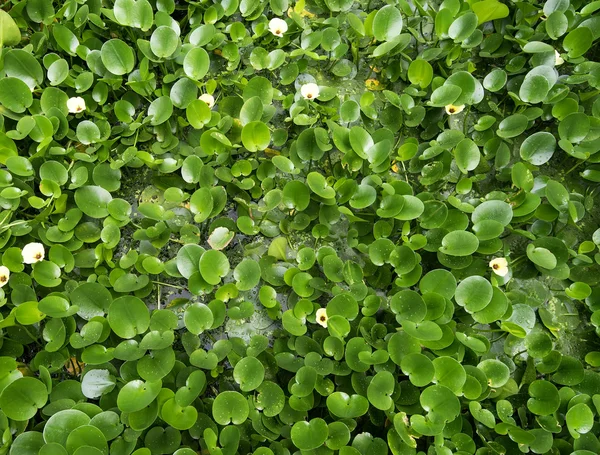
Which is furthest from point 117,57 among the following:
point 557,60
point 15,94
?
point 557,60

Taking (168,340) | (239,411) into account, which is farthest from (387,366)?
(168,340)

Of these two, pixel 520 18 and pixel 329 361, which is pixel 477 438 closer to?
pixel 329 361

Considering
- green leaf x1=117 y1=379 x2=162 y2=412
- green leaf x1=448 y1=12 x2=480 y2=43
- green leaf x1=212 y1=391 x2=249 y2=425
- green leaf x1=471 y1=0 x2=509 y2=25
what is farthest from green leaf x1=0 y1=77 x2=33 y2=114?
green leaf x1=471 y1=0 x2=509 y2=25

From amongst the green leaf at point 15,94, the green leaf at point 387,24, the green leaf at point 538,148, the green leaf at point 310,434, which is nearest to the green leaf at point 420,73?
the green leaf at point 387,24

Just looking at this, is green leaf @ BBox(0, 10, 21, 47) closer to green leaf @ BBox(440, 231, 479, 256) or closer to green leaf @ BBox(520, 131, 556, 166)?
green leaf @ BBox(440, 231, 479, 256)

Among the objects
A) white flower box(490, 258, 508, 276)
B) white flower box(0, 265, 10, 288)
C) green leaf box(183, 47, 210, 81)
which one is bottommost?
white flower box(490, 258, 508, 276)

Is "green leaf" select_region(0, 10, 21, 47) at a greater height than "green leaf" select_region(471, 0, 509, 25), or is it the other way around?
"green leaf" select_region(0, 10, 21, 47)

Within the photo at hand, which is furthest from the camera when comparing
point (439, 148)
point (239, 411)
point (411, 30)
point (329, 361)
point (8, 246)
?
point (411, 30)
